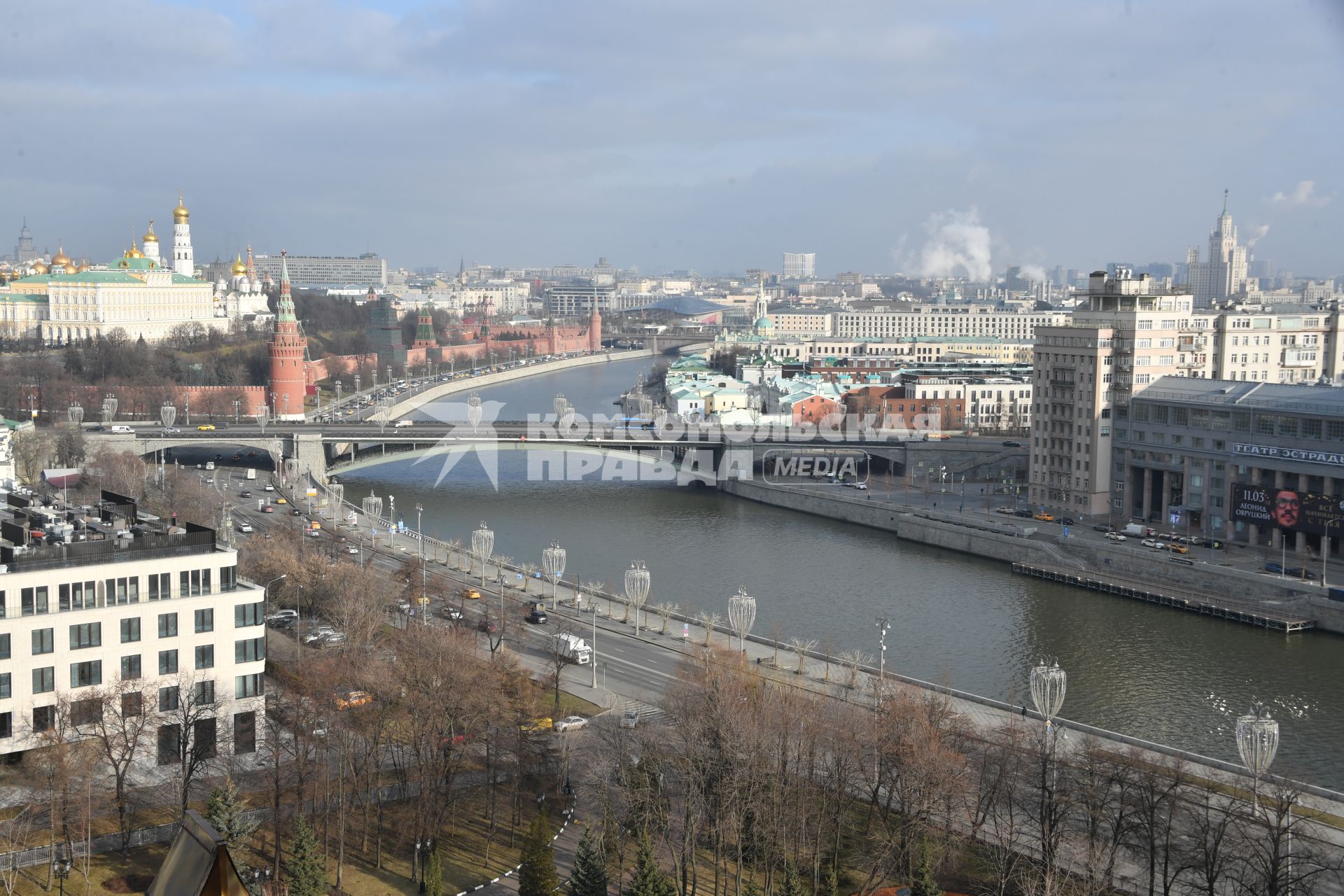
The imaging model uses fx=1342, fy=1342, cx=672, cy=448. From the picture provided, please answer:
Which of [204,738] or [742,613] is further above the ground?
[742,613]

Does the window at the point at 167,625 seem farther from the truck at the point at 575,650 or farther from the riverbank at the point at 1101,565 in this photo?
the riverbank at the point at 1101,565

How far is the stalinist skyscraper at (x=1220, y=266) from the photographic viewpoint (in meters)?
52.0

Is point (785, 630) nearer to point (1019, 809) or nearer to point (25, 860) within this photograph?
point (1019, 809)

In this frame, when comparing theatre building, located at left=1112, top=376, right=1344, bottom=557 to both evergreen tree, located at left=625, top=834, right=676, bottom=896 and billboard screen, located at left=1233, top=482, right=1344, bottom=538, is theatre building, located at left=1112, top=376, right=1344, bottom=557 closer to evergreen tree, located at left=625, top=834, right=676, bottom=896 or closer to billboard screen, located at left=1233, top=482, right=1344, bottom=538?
billboard screen, located at left=1233, top=482, right=1344, bottom=538

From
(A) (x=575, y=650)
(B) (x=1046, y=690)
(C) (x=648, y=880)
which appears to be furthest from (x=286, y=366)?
(C) (x=648, y=880)

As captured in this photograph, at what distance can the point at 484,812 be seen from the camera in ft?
24.1

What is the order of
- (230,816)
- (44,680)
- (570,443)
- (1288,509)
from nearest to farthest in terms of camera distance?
(230,816), (44,680), (1288,509), (570,443)

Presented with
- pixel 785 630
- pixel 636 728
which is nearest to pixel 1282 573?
pixel 785 630

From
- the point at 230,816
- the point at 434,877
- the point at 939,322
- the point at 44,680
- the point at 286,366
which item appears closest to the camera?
the point at 434,877

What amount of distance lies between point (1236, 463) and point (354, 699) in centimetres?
1017

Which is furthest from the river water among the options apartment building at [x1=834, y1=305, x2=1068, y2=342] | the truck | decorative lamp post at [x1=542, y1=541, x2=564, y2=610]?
apartment building at [x1=834, y1=305, x2=1068, y2=342]

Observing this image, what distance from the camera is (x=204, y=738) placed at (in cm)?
783

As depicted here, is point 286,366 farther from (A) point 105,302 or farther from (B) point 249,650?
(B) point 249,650

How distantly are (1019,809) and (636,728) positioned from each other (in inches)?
85.2
